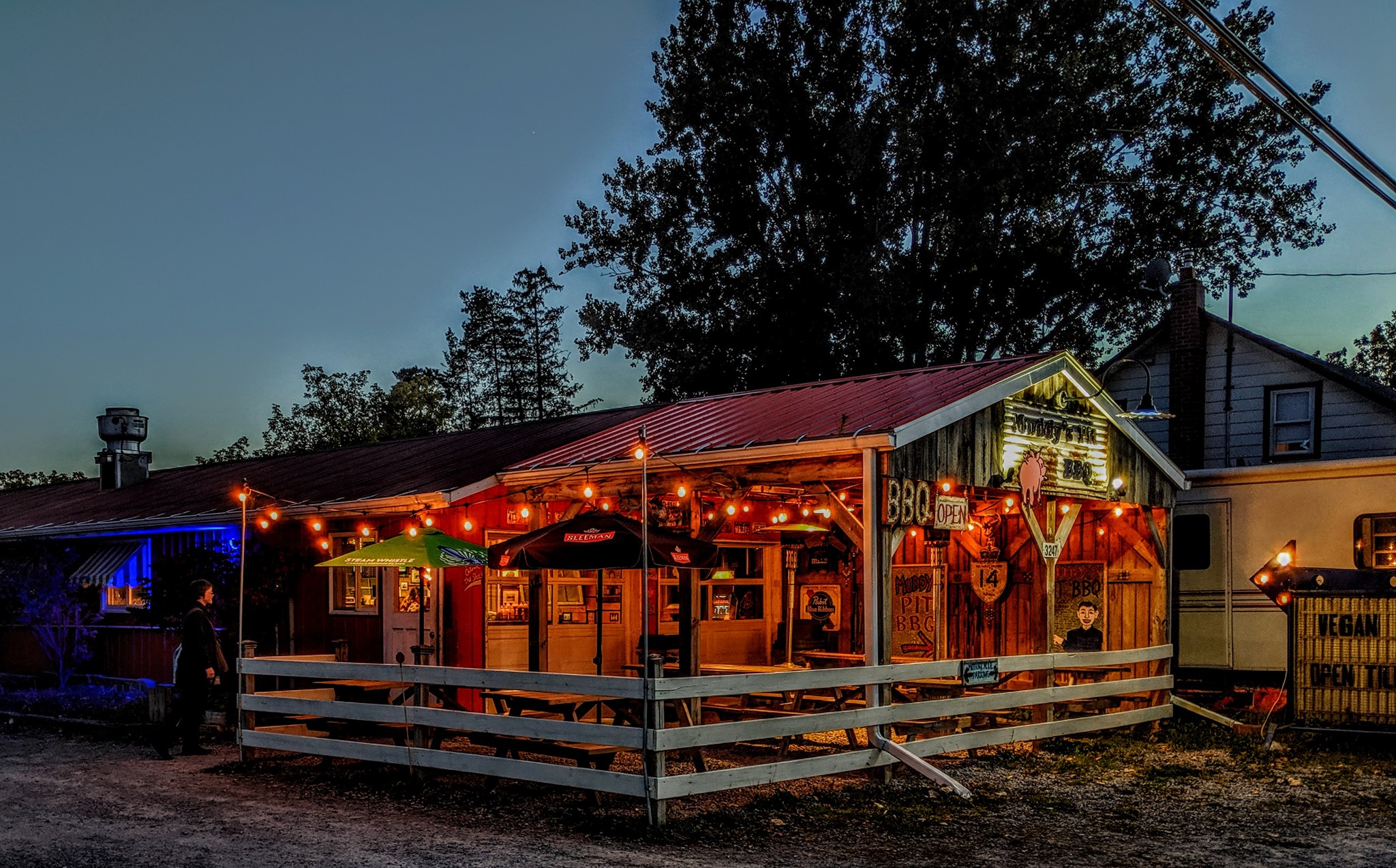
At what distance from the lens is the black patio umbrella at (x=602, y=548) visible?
37.7ft

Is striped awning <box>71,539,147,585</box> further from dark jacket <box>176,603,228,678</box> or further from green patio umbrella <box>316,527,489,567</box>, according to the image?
green patio umbrella <box>316,527,489,567</box>

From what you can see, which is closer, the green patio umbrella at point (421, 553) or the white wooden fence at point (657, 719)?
the white wooden fence at point (657, 719)

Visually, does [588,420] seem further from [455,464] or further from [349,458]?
[349,458]

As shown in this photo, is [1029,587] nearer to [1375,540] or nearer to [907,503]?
[1375,540]

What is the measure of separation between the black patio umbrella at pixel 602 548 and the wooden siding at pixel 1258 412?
13.8m

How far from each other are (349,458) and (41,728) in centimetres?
626

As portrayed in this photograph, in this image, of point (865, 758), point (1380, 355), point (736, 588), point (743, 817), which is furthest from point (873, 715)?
point (1380, 355)

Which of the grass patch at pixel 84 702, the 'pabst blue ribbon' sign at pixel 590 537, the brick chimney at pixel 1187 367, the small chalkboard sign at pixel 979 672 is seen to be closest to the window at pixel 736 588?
the small chalkboard sign at pixel 979 672

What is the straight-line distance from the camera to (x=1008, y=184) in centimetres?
2700

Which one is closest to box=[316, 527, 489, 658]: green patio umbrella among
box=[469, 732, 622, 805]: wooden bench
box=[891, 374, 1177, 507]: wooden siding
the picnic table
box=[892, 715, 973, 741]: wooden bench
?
the picnic table

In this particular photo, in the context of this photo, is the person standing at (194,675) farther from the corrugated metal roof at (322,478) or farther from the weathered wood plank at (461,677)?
the corrugated metal roof at (322,478)

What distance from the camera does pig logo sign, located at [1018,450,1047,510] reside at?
43.4ft

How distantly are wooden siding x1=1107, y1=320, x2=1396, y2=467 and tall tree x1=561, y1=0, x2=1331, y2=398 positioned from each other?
17.4 feet

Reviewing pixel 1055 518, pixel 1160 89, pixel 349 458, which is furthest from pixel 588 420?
pixel 1160 89
